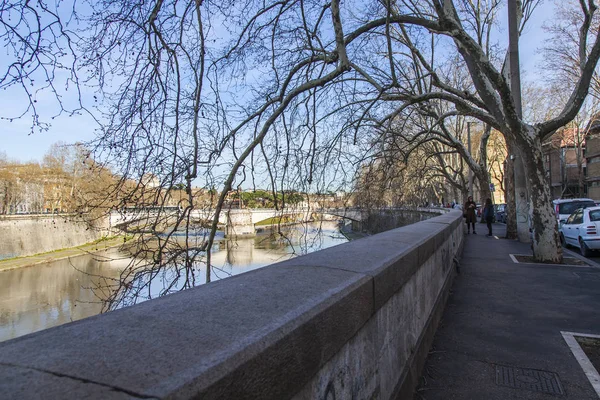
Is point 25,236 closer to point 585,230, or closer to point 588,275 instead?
point 585,230

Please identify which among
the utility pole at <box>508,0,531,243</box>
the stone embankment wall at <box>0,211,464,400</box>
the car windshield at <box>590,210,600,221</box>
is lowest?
the car windshield at <box>590,210,600,221</box>

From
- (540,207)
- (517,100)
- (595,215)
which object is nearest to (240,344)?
(540,207)

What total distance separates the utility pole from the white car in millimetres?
1636

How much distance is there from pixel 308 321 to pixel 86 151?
176 inches

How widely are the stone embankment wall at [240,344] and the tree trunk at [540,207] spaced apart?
396 inches

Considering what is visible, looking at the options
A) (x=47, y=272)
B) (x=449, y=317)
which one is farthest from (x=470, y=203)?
(x=47, y=272)

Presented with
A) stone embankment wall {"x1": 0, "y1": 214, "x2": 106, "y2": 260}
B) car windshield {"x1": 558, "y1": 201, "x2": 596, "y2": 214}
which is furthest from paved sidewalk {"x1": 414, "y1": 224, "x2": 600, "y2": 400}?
stone embankment wall {"x1": 0, "y1": 214, "x2": 106, "y2": 260}

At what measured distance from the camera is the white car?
1264 centimetres

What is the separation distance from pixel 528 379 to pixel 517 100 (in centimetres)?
1428

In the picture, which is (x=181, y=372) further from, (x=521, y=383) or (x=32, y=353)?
(x=521, y=383)

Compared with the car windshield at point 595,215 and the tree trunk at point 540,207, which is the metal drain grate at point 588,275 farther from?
the car windshield at point 595,215

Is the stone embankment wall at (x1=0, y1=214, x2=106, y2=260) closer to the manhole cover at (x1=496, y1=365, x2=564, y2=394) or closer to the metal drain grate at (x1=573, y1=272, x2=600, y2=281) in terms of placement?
the metal drain grate at (x1=573, y1=272, x2=600, y2=281)

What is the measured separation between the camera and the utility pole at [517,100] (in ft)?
47.8

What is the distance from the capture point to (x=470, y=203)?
21.9m
